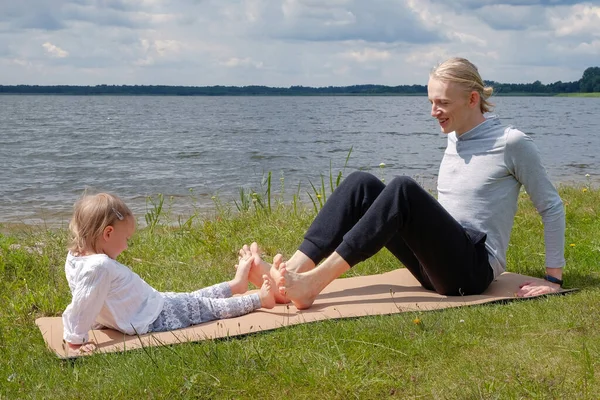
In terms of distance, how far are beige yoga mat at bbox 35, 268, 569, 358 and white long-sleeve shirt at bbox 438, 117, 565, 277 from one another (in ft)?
1.17

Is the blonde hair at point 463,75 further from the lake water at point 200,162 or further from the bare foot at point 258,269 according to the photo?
the lake water at point 200,162

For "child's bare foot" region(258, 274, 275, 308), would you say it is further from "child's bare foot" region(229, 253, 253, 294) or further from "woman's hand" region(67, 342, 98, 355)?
"woman's hand" region(67, 342, 98, 355)

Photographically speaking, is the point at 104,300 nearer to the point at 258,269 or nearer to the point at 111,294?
the point at 111,294

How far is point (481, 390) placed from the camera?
278 cm

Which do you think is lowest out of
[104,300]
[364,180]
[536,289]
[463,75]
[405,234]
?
[536,289]

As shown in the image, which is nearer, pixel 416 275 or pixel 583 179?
pixel 416 275

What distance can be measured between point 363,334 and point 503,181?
1.35 m

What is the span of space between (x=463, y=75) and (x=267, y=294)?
168cm

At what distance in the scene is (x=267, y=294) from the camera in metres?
4.10

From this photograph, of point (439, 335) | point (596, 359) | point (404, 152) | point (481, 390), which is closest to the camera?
point (481, 390)

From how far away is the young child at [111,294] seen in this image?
358 centimetres

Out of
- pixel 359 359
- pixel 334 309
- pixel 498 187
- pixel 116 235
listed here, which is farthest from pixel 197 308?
pixel 498 187

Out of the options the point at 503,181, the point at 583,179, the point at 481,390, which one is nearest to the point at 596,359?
the point at 481,390

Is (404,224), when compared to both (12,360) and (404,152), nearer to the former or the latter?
→ (12,360)
